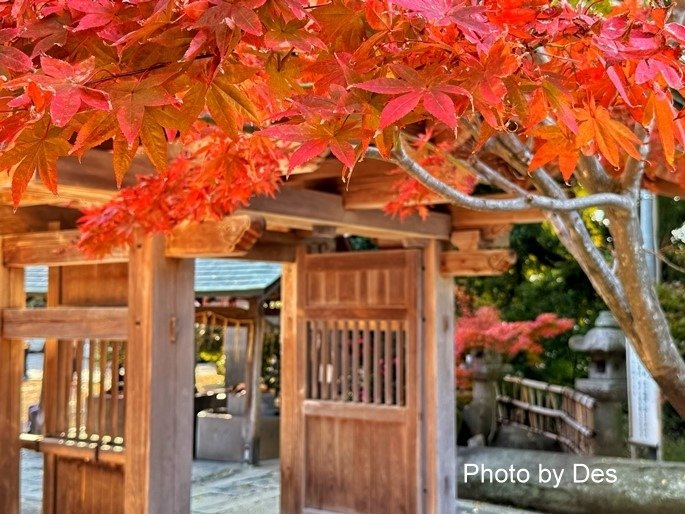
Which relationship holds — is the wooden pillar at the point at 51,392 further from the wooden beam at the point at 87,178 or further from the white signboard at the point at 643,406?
the white signboard at the point at 643,406

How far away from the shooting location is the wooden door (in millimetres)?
5715

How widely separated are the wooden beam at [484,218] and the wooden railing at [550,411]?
4.00 m

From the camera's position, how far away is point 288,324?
638cm

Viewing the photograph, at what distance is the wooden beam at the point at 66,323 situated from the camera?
4480mm

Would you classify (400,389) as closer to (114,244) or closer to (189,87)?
(114,244)

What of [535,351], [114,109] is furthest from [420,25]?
[535,351]

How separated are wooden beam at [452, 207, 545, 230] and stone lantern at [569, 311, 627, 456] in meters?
3.87

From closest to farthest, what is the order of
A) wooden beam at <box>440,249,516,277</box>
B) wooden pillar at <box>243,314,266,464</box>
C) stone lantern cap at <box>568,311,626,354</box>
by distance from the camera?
1. wooden beam at <box>440,249,516,277</box>
2. stone lantern cap at <box>568,311,626,354</box>
3. wooden pillar at <box>243,314,266,464</box>

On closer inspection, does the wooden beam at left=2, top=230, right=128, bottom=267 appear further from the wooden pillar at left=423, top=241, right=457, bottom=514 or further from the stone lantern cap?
the stone lantern cap

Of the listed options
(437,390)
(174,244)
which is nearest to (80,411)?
(174,244)

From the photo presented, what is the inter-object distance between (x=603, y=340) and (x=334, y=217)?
5.20 metres

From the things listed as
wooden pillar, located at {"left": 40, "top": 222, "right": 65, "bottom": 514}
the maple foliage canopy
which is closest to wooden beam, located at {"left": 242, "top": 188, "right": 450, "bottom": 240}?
wooden pillar, located at {"left": 40, "top": 222, "right": 65, "bottom": 514}

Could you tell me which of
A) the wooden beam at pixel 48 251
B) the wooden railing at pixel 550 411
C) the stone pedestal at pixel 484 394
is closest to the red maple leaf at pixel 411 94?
the wooden beam at pixel 48 251

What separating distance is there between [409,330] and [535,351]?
5116mm
